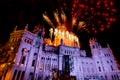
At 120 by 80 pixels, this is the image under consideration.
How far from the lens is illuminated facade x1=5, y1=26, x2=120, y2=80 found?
112 feet

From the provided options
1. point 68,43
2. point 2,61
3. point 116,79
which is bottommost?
point 116,79

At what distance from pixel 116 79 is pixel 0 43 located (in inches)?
1801

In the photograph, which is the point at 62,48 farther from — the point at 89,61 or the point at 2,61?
the point at 2,61

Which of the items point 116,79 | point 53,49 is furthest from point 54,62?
point 116,79

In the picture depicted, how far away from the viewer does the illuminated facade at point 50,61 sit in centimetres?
3406

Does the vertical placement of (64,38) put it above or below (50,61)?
above

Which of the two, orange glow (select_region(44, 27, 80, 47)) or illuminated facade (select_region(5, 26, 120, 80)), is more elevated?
orange glow (select_region(44, 27, 80, 47))

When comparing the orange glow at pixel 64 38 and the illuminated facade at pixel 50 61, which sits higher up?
the orange glow at pixel 64 38

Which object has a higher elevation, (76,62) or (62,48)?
(62,48)

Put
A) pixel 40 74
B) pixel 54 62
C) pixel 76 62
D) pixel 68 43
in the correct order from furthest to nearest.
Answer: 1. pixel 68 43
2. pixel 76 62
3. pixel 54 62
4. pixel 40 74

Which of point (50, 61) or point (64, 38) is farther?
point (64, 38)

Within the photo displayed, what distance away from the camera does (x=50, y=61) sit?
145 ft

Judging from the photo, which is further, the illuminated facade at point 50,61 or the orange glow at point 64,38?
the orange glow at point 64,38

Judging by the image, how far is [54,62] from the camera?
148 ft
